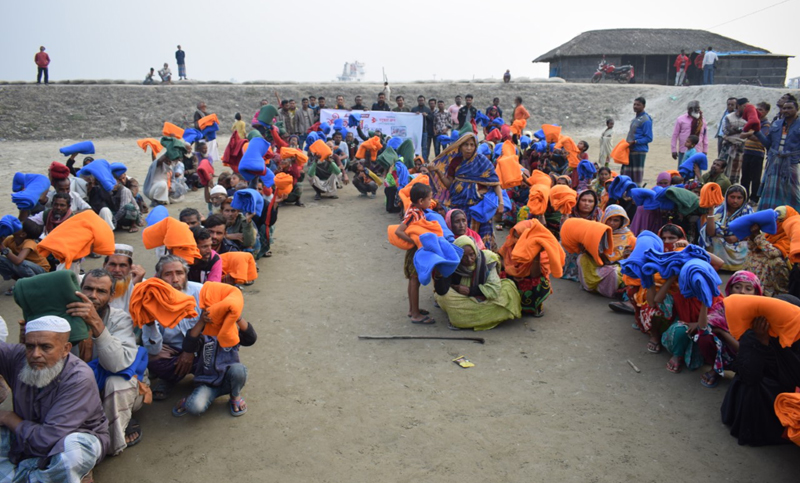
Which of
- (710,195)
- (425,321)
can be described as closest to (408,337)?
(425,321)

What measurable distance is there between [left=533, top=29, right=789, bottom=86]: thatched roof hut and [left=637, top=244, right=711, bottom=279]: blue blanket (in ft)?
99.0

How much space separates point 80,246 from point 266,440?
2.11 meters

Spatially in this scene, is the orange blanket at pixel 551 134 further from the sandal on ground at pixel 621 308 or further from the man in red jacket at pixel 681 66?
the man in red jacket at pixel 681 66

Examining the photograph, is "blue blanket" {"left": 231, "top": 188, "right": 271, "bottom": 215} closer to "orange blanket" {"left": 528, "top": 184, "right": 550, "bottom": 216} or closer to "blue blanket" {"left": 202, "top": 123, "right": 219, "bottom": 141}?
"orange blanket" {"left": 528, "top": 184, "right": 550, "bottom": 216}

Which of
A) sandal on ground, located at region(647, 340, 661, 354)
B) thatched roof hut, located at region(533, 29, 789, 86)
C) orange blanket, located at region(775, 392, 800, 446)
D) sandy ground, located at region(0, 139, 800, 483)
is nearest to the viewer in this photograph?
orange blanket, located at region(775, 392, 800, 446)

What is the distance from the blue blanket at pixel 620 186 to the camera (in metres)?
7.53

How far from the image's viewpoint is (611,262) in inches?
255

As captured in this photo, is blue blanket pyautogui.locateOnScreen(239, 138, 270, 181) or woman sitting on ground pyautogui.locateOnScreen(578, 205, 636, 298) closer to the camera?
woman sitting on ground pyautogui.locateOnScreen(578, 205, 636, 298)

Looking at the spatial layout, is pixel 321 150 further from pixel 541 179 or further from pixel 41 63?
pixel 41 63

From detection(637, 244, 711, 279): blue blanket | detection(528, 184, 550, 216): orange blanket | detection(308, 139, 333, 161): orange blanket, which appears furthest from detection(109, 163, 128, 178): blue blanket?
detection(637, 244, 711, 279): blue blanket

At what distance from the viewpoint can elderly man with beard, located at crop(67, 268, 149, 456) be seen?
11.5ft

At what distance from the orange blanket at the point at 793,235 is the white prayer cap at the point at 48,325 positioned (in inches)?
209

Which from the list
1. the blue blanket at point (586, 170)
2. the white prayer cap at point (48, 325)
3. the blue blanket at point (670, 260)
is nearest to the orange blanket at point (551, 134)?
the blue blanket at point (586, 170)

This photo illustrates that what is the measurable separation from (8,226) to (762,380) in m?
7.17
